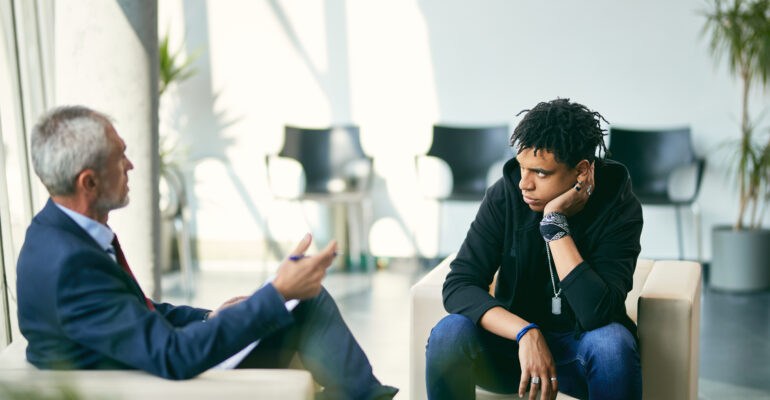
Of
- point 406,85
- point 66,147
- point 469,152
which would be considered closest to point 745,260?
point 469,152

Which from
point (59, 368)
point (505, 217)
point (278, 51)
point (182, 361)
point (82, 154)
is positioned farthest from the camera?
point (278, 51)

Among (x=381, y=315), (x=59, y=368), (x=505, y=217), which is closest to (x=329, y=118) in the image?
(x=381, y=315)

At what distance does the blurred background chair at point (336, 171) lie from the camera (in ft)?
17.5

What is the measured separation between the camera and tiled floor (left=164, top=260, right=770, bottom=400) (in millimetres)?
3080

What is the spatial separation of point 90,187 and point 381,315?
280cm

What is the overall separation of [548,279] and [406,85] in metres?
3.67

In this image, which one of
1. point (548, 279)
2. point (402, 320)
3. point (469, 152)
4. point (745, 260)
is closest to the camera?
point (548, 279)

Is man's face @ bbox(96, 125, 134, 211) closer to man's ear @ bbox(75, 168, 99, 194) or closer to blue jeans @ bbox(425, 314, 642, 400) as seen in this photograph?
man's ear @ bbox(75, 168, 99, 194)

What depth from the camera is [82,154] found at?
1448 mm

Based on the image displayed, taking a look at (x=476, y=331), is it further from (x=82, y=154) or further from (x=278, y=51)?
(x=278, y=51)

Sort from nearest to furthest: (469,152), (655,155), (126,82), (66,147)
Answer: (66,147) → (126,82) → (655,155) → (469,152)

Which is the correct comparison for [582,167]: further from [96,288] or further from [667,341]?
[96,288]

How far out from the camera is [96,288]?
1.36m

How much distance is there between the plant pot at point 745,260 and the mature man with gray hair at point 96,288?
3916 millimetres
